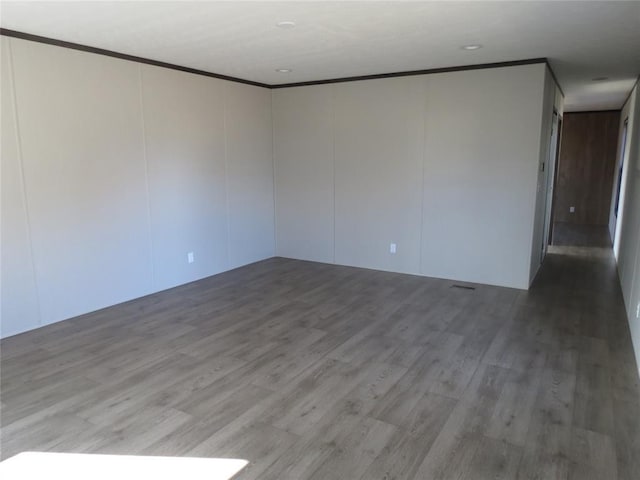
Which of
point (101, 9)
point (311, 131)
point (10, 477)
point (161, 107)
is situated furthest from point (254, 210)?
point (10, 477)

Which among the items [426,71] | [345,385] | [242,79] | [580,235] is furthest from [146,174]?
[580,235]

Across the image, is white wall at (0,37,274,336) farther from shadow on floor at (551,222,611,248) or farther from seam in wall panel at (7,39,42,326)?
shadow on floor at (551,222,611,248)

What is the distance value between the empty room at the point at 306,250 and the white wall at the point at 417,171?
27 millimetres

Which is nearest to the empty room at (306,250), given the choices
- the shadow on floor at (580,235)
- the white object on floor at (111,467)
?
the white object on floor at (111,467)

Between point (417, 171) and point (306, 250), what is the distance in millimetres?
1968

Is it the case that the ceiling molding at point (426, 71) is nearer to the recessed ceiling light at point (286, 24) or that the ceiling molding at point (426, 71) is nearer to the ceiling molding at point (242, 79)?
the ceiling molding at point (242, 79)

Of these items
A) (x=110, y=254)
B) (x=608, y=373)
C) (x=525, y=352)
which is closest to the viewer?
(x=608, y=373)

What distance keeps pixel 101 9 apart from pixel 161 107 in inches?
69.5

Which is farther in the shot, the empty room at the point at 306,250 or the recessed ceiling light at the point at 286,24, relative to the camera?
the recessed ceiling light at the point at 286,24

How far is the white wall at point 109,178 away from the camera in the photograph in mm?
3592

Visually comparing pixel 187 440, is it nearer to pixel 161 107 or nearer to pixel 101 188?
pixel 101 188

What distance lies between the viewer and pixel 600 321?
3971 mm

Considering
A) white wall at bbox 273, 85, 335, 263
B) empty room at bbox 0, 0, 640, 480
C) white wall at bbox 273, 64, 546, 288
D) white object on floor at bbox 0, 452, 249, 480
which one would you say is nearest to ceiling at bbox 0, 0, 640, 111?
empty room at bbox 0, 0, 640, 480

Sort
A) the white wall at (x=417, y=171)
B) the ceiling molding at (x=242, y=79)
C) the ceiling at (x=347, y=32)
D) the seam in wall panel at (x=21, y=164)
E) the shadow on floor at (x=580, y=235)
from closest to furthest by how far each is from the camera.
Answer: the ceiling at (x=347, y=32) < the seam in wall panel at (x=21, y=164) < the ceiling molding at (x=242, y=79) < the white wall at (x=417, y=171) < the shadow on floor at (x=580, y=235)
